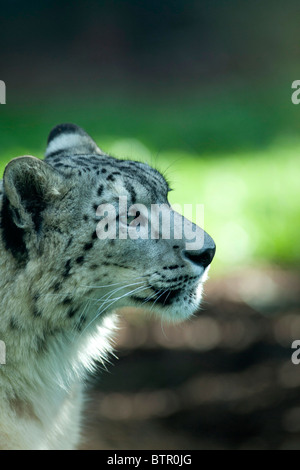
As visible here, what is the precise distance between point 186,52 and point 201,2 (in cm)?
126

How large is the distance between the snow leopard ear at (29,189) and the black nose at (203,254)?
0.74 m

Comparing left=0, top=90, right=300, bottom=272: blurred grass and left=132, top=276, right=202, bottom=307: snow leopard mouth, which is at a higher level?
left=0, top=90, right=300, bottom=272: blurred grass

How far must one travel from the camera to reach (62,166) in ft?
12.7

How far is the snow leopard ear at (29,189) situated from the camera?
11.2 feet

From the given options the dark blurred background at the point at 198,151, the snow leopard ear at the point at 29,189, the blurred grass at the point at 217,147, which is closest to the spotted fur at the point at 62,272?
the snow leopard ear at the point at 29,189

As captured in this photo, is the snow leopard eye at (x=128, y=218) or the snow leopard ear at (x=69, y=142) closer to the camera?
the snow leopard eye at (x=128, y=218)

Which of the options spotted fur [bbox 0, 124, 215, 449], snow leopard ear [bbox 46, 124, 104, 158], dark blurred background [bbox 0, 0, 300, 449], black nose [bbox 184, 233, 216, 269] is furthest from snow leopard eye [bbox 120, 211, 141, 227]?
dark blurred background [bbox 0, 0, 300, 449]

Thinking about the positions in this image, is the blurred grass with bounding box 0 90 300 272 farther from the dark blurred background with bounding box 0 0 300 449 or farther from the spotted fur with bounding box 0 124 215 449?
the spotted fur with bounding box 0 124 215 449

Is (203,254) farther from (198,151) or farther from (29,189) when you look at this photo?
(198,151)

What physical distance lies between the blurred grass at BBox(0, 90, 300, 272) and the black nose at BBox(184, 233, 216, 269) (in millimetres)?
3479

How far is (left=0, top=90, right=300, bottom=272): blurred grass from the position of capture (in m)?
8.34

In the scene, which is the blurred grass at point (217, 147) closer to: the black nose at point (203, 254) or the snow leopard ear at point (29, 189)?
the black nose at point (203, 254)

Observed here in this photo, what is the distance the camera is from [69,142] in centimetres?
450

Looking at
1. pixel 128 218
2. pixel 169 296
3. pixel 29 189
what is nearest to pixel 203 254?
pixel 169 296
